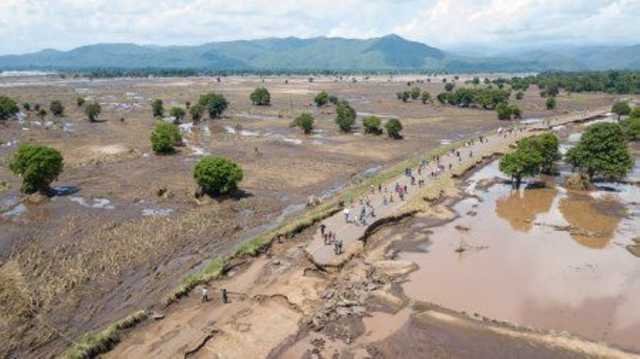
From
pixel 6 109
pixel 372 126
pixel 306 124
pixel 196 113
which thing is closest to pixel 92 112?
pixel 6 109

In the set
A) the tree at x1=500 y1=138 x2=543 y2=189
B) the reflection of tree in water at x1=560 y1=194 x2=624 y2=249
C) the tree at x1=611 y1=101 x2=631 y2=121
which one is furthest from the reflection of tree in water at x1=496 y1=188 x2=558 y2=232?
the tree at x1=611 y1=101 x2=631 y2=121

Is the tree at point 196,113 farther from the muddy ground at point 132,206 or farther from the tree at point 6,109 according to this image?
the tree at point 6,109

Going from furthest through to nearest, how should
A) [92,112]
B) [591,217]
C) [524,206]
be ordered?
[92,112] < [524,206] < [591,217]

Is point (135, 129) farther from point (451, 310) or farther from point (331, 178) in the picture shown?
point (451, 310)

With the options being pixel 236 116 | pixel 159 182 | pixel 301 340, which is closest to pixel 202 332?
pixel 301 340

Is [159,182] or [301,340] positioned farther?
[159,182]

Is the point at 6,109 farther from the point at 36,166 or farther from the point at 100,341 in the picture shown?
the point at 100,341
